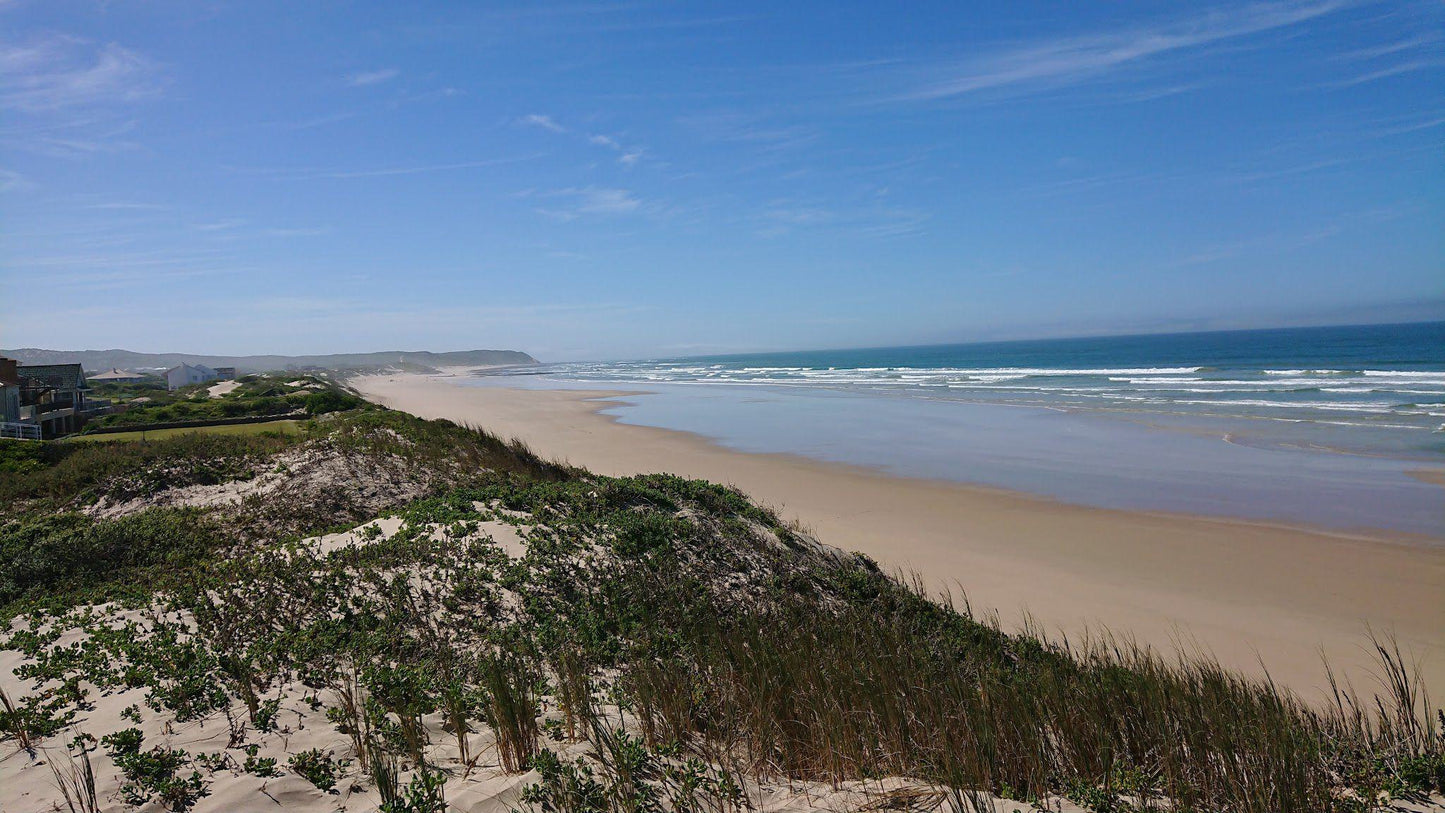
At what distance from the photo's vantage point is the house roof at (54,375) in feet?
89.9

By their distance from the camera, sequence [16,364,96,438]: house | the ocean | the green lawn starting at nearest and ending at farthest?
the ocean < the green lawn < [16,364,96,438]: house

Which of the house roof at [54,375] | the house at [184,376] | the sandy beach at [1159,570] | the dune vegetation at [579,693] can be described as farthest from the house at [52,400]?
the house at [184,376]

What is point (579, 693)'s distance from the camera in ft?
14.6

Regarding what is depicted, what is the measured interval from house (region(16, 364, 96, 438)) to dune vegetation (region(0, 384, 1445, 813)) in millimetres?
19214

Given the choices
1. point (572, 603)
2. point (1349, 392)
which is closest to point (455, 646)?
point (572, 603)

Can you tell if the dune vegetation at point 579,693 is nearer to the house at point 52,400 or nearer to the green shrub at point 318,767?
the green shrub at point 318,767

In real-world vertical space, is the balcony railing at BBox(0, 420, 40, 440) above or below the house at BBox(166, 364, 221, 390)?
below

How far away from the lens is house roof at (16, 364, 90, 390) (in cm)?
2741

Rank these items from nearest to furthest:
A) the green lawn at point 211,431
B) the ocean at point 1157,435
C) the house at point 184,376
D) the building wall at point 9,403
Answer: the ocean at point 1157,435, the green lawn at point 211,431, the building wall at point 9,403, the house at point 184,376

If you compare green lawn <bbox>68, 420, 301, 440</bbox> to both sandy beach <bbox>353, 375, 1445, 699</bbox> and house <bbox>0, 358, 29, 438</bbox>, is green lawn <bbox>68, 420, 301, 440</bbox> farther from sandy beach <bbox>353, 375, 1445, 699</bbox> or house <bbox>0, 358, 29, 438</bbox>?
sandy beach <bbox>353, 375, 1445, 699</bbox>

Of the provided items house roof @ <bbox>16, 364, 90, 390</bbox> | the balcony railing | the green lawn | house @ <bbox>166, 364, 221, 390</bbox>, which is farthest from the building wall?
house @ <bbox>166, 364, 221, 390</bbox>

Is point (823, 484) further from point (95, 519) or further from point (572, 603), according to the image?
point (95, 519)

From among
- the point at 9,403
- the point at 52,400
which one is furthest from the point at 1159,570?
the point at 52,400

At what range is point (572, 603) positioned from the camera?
6613mm
